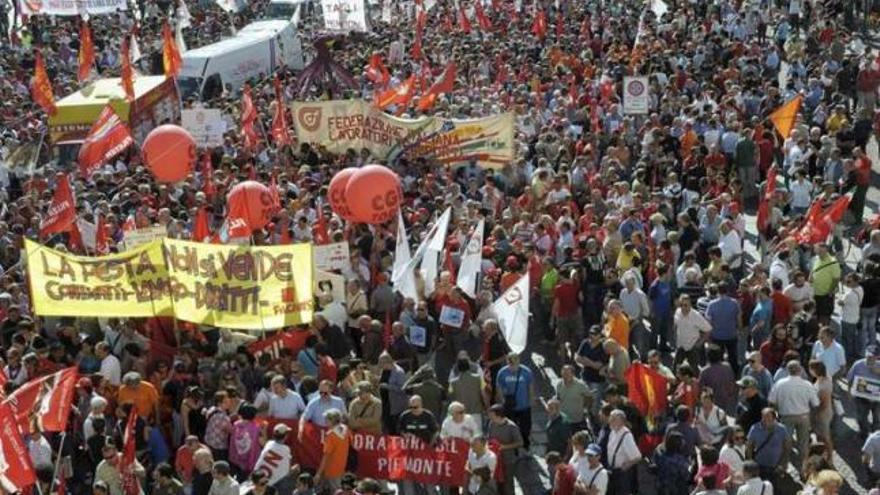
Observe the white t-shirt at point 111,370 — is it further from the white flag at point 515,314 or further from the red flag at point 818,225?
the red flag at point 818,225

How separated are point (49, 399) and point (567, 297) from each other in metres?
5.89

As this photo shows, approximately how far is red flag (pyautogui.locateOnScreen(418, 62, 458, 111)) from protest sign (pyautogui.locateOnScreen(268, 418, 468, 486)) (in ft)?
45.1

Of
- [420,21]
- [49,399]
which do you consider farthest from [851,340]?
[420,21]

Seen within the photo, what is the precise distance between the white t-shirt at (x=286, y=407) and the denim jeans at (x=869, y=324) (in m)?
6.01

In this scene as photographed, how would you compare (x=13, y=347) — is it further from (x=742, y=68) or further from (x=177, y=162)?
(x=742, y=68)

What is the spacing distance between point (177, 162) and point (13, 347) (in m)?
7.84

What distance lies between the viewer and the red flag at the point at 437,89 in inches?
1046

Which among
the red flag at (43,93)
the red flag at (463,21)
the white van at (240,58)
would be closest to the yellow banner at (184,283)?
the red flag at (43,93)

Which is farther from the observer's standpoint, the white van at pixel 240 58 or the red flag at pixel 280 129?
the white van at pixel 240 58

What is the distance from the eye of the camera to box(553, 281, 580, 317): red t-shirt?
16.7m

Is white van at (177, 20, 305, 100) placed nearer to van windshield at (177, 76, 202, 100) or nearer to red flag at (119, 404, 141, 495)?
van windshield at (177, 76, 202, 100)

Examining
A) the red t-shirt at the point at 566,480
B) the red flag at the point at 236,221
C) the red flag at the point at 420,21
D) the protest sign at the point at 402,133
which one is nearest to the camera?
the red t-shirt at the point at 566,480

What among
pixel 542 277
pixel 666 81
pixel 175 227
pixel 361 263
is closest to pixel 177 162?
pixel 175 227

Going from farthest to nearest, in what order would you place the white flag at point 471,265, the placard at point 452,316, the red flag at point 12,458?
the white flag at point 471,265 → the placard at point 452,316 → the red flag at point 12,458
